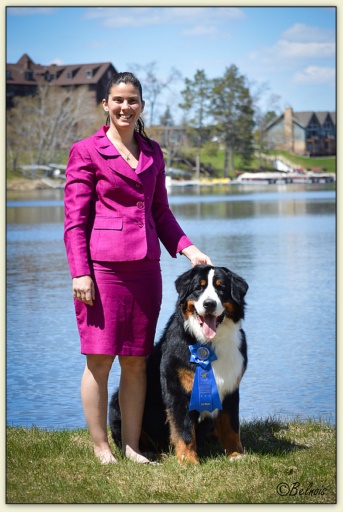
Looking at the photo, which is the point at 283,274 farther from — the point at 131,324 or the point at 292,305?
the point at 131,324

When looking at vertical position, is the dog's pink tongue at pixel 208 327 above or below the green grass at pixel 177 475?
above

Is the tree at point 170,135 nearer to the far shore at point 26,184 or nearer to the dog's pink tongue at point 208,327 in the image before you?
the far shore at point 26,184

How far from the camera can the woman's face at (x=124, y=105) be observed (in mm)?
4812

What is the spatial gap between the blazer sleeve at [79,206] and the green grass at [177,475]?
3.43 ft

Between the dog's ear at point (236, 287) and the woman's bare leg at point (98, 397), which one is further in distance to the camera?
the woman's bare leg at point (98, 397)

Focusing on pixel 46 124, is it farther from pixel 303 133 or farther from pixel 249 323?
pixel 249 323

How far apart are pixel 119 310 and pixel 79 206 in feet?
1.89

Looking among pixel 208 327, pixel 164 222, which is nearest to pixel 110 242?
pixel 164 222

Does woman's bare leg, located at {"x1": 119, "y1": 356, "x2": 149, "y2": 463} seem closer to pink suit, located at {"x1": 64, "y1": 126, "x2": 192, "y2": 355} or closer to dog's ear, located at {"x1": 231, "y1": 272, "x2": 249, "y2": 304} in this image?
pink suit, located at {"x1": 64, "y1": 126, "x2": 192, "y2": 355}

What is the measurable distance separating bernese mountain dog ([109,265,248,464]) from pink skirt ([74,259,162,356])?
0.17 metres

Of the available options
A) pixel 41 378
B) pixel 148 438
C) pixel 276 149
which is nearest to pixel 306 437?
pixel 148 438

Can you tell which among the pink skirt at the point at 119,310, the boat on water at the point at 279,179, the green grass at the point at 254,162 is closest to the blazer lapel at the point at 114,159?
the pink skirt at the point at 119,310

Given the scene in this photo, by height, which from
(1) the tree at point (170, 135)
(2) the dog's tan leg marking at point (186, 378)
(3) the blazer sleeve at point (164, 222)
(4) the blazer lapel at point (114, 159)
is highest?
(1) the tree at point (170, 135)

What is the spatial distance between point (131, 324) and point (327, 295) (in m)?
6.82
